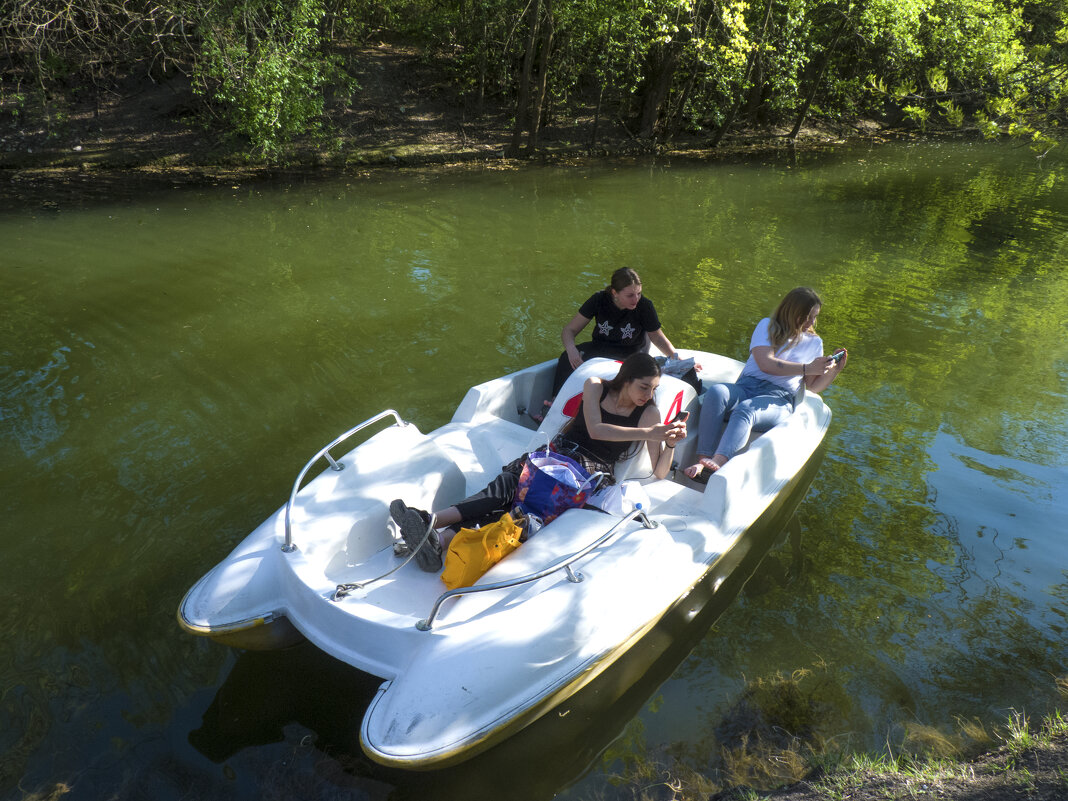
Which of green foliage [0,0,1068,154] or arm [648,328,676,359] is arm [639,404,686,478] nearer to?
arm [648,328,676,359]

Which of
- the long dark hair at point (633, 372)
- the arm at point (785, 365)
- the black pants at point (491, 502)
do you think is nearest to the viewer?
the black pants at point (491, 502)

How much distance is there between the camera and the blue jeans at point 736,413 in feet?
16.6

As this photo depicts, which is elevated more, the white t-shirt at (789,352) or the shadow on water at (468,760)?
the white t-shirt at (789,352)

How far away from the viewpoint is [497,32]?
17781 mm

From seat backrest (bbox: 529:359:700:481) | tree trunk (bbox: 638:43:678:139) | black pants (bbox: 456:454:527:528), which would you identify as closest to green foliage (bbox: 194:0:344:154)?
tree trunk (bbox: 638:43:678:139)

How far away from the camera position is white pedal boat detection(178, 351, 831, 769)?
3160 millimetres

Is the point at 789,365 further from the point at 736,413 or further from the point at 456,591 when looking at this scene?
the point at 456,591

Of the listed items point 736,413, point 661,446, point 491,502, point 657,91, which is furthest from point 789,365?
point 657,91

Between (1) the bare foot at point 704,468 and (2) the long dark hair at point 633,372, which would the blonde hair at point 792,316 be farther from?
(2) the long dark hair at point 633,372

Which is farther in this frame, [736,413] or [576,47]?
[576,47]

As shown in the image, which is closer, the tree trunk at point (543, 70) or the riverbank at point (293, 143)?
the riverbank at point (293, 143)

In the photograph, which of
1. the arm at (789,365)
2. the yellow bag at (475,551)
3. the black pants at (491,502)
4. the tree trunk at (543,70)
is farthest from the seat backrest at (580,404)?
the tree trunk at (543,70)

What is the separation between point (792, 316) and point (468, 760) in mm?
3504

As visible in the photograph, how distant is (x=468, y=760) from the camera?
337cm
